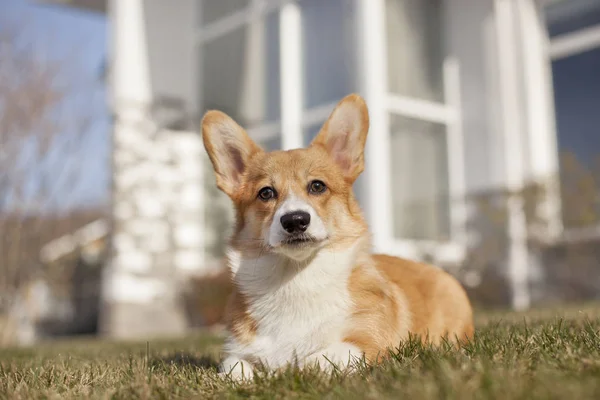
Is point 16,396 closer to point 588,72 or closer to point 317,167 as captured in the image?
point 317,167

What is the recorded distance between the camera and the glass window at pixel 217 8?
33.0ft

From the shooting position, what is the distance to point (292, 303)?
2.59 m

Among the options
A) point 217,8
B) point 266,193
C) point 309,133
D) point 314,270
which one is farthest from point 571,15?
point 314,270

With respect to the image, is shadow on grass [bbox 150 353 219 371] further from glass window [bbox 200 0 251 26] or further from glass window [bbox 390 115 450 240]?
glass window [bbox 200 0 251 26]

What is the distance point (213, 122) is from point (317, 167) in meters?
0.55

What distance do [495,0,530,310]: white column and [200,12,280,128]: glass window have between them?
10.1ft

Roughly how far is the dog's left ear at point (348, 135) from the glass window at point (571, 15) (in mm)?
6132

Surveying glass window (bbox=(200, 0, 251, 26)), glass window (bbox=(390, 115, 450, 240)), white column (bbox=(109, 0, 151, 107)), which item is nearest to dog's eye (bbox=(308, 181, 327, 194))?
glass window (bbox=(390, 115, 450, 240))

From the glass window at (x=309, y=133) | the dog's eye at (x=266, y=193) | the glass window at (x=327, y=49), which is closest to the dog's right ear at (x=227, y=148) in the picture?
the dog's eye at (x=266, y=193)

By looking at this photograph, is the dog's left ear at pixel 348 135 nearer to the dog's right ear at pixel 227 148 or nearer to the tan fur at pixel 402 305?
the dog's right ear at pixel 227 148

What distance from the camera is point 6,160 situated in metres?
8.97

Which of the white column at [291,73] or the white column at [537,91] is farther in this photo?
the white column at [291,73]

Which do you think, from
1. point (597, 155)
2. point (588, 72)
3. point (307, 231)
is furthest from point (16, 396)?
point (588, 72)

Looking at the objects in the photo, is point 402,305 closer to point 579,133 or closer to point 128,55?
point 579,133
